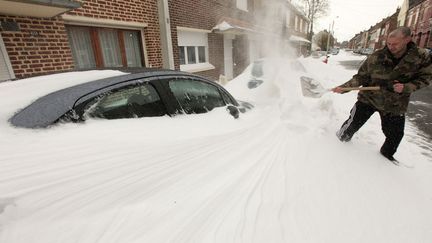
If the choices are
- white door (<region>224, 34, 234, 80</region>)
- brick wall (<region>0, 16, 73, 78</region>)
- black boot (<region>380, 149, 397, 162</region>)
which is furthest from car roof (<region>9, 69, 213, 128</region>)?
white door (<region>224, 34, 234, 80</region>)

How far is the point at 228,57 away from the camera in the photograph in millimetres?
12016

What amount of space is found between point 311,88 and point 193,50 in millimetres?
4706

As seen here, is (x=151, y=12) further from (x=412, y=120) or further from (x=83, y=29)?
(x=412, y=120)

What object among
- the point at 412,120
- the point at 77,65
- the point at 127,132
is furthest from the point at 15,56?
the point at 412,120

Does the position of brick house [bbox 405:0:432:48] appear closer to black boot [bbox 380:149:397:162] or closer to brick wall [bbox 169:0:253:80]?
brick wall [bbox 169:0:253:80]

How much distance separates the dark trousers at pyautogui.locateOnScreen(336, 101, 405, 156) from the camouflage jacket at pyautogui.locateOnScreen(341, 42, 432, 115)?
0.09m

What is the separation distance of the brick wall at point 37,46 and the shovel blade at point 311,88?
5.87 m

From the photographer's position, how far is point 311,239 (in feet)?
5.18

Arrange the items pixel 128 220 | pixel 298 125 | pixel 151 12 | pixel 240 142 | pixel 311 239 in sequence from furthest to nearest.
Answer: pixel 151 12 < pixel 298 125 < pixel 240 142 < pixel 311 239 < pixel 128 220

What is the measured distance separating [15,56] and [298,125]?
196 inches

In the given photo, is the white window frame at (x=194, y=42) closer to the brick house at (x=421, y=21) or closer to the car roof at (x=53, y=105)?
the car roof at (x=53, y=105)

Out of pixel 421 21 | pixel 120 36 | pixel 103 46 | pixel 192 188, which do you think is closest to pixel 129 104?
pixel 192 188

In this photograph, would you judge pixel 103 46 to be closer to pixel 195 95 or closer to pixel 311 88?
pixel 195 95

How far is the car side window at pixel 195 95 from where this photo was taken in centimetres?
247
